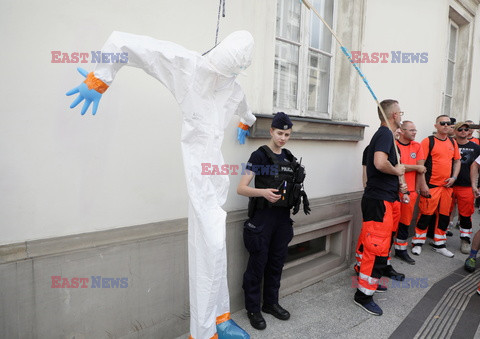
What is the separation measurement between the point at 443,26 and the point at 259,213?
5.40 meters

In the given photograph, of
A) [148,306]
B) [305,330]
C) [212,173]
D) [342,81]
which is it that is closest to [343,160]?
[342,81]

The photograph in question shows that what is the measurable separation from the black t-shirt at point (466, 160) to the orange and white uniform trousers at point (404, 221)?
3.63 feet

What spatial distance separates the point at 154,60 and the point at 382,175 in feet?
7.72

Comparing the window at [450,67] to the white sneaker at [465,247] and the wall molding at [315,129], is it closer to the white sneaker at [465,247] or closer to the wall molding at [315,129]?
the white sneaker at [465,247]

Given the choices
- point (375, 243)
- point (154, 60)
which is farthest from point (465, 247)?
point (154, 60)

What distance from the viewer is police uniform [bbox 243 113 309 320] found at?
257cm

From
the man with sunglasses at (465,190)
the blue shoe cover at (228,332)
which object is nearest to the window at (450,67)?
the man with sunglasses at (465,190)

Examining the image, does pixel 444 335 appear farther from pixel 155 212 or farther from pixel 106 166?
pixel 106 166

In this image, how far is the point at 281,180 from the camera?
256cm

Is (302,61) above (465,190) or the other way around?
above

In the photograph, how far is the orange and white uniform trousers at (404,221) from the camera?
14.0 feet

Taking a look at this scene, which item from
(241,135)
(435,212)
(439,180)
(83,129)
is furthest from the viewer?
(435,212)

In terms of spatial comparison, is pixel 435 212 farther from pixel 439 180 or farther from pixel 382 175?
pixel 382 175

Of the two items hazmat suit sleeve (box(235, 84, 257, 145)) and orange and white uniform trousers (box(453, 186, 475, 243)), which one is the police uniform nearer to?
hazmat suit sleeve (box(235, 84, 257, 145))
